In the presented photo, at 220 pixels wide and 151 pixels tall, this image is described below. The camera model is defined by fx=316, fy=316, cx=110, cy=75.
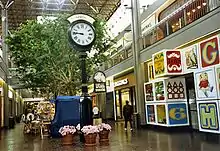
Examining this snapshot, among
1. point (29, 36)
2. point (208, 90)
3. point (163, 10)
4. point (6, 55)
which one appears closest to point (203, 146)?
point (208, 90)

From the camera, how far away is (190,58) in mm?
11672

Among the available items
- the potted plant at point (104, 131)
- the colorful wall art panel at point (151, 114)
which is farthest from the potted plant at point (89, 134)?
the colorful wall art panel at point (151, 114)

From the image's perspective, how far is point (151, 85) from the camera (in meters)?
14.6

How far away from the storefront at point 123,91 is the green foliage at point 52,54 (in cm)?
235

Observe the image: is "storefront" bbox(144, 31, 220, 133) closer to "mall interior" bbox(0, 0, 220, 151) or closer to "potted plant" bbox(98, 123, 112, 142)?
"mall interior" bbox(0, 0, 220, 151)

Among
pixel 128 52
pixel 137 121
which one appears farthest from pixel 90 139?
pixel 128 52

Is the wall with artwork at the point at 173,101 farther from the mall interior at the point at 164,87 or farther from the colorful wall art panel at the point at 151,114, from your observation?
the colorful wall art panel at the point at 151,114

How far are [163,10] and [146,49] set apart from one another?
2.31 m

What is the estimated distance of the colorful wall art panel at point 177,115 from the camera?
13.0 m

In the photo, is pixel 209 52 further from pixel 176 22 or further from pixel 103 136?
pixel 103 136

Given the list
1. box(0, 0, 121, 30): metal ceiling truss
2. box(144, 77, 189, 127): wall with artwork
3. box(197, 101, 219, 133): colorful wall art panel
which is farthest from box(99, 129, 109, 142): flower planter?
box(0, 0, 121, 30): metal ceiling truss

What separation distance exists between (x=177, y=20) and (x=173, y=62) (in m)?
2.13

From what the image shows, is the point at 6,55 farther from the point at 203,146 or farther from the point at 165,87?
the point at 203,146

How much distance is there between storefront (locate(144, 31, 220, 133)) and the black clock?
3.31m
